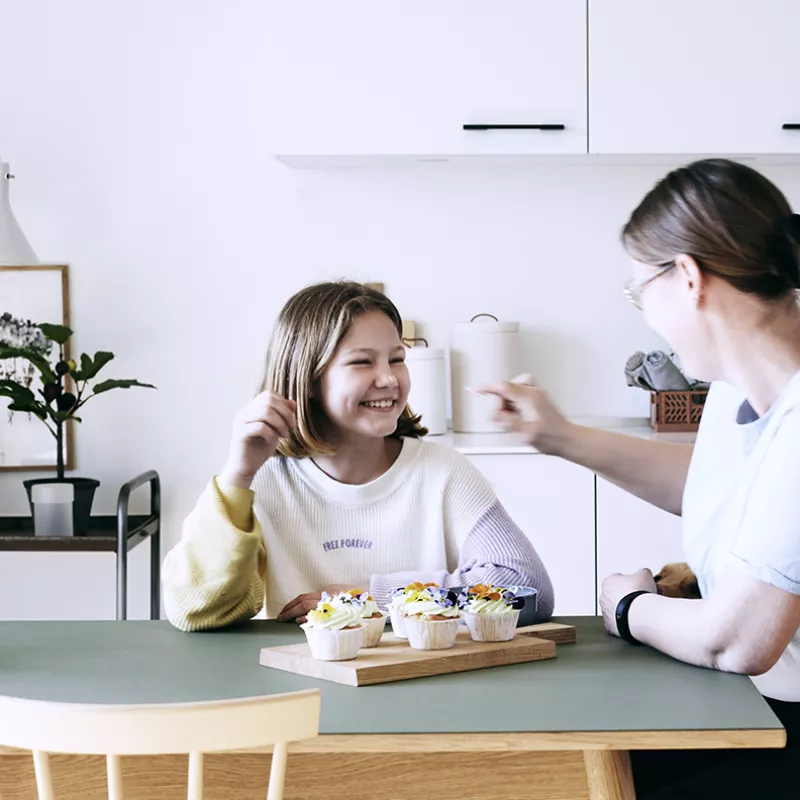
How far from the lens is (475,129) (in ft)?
10.1

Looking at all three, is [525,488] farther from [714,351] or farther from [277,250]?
[714,351]

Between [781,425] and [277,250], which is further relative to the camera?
[277,250]

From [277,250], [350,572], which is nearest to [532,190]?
[277,250]

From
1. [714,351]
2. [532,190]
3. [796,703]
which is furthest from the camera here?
[532,190]

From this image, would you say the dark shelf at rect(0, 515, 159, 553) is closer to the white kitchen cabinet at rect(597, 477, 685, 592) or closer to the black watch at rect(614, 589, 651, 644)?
the white kitchen cabinet at rect(597, 477, 685, 592)

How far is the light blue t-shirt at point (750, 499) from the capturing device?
1282 millimetres

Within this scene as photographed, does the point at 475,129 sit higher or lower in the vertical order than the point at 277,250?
higher

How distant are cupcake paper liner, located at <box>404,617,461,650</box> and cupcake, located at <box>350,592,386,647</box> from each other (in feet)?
0.11

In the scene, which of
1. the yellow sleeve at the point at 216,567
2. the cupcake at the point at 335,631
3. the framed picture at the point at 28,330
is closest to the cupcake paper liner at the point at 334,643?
the cupcake at the point at 335,631

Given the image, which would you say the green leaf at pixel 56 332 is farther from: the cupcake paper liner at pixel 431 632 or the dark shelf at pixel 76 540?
the cupcake paper liner at pixel 431 632

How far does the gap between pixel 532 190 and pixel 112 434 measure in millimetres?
1446

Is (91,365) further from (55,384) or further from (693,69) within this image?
(693,69)

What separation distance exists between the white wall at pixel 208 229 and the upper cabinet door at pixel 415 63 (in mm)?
372

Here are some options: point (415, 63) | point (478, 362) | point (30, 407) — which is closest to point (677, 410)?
point (478, 362)
